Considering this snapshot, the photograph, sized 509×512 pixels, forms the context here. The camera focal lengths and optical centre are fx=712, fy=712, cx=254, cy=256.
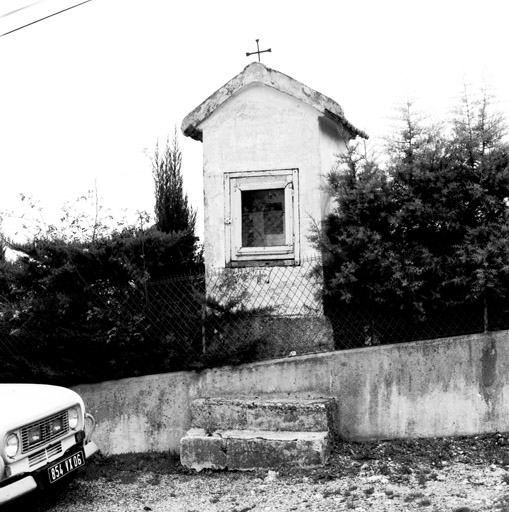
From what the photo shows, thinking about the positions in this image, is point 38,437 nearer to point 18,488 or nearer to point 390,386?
point 18,488

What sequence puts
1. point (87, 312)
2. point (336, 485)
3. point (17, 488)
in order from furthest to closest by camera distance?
point (87, 312) < point (336, 485) < point (17, 488)

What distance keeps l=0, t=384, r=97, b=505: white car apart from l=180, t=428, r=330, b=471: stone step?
42.0 inches

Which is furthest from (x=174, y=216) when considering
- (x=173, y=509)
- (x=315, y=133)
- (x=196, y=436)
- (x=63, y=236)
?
(x=173, y=509)

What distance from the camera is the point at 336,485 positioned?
20.8 ft

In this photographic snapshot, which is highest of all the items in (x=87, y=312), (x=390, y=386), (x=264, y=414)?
(x=87, y=312)

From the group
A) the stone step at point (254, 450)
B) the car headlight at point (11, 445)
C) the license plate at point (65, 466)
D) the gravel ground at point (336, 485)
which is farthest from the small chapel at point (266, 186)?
the car headlight at point (11, 445)

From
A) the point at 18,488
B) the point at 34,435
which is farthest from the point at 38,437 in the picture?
the point at 18,488

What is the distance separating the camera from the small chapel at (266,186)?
8273mm

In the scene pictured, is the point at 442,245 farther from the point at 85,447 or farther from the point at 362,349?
the point at 85,447

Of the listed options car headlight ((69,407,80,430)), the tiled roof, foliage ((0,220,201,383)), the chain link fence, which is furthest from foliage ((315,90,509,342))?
car headlight ((69,407,80,430))

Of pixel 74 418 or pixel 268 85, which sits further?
pixel 268 85

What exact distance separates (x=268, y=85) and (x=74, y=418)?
14.5 ft

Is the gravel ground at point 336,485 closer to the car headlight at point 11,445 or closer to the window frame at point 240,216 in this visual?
the car headlight at point 11,445

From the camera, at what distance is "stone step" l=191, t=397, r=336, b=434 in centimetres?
716
